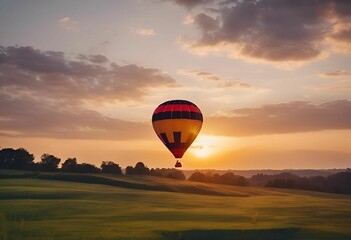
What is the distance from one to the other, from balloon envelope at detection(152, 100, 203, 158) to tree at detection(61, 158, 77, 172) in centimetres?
6930

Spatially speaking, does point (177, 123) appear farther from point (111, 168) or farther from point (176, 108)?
point (111, 168)

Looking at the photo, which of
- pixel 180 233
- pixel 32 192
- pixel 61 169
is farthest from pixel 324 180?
pixel 180 233

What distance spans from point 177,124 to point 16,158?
83.3 m

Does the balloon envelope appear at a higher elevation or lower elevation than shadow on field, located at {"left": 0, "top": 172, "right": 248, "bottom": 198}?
higher

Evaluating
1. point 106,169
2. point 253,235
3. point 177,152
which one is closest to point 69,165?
point 106,169

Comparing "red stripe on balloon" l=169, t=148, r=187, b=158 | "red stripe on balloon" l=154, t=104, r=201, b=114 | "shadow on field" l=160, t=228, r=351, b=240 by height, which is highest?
"red stripe on balloon" l=154, t=104, r=201, b=114

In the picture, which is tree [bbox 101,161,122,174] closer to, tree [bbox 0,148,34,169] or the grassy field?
tree [bbox 0,148,34,169]

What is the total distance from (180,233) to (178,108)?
1898 centimetres

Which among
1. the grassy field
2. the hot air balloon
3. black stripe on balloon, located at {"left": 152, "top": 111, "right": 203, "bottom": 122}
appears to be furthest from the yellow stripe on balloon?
the grassy field

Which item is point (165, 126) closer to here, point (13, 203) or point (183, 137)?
point (183, 137)

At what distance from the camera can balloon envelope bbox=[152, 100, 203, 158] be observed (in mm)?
50375

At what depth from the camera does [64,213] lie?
145ft

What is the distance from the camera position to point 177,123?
165 feet

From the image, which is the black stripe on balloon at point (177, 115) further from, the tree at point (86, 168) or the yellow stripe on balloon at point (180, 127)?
the tree at point (86, 168)
